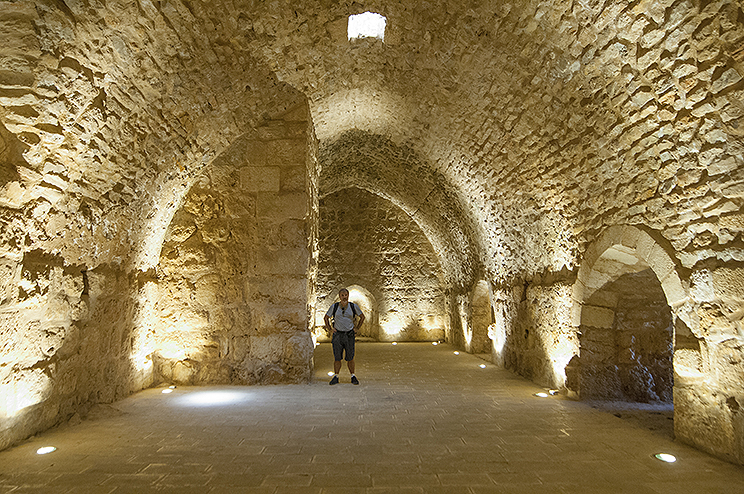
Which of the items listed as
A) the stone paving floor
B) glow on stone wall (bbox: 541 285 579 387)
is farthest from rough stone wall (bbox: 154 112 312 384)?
glow on stone wall (bbox: 541 285 579 387)

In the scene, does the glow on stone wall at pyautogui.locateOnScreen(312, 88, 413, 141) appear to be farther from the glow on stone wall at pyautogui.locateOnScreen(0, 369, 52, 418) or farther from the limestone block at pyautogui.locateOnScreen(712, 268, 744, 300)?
the glow on stone wall at pyautogui.locateOnScreen(0, 369, 52, 418)

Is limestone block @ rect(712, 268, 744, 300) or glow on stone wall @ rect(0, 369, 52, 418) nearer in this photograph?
limestone block @ rect(712, 268, 744, 300)

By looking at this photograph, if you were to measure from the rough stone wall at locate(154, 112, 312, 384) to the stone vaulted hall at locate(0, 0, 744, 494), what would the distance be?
0.03 metres

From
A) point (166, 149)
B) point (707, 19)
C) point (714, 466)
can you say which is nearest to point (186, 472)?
point (166, 149)

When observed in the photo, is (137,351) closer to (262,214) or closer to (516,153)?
(262,214)

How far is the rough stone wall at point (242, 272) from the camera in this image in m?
5.14

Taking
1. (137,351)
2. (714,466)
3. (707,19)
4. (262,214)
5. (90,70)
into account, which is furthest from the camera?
(262,214)

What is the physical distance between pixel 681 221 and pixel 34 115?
4.50m

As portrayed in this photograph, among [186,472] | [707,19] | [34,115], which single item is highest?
[707,19]

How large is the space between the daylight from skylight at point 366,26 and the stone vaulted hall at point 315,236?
3cm

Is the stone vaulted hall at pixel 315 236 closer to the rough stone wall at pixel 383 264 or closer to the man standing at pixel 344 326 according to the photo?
the man standing at pixel 344 326

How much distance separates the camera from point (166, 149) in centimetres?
419

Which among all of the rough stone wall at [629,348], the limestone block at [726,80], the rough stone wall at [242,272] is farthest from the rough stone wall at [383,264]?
the limestone block at [726,80]

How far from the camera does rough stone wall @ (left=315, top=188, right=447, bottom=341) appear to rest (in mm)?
11383
